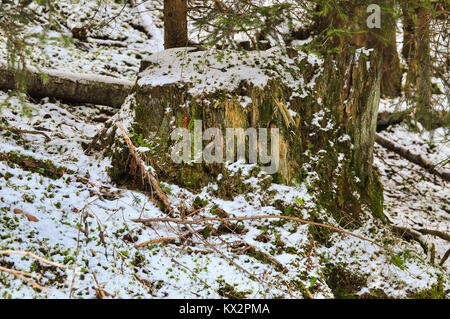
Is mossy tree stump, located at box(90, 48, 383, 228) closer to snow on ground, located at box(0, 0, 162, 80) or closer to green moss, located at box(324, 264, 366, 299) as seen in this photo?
green moss, located at box(324, 264, 366, 299)

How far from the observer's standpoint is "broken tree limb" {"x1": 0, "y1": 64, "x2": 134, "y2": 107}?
6.42 meters

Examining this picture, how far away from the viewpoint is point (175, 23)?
5578 millimetres

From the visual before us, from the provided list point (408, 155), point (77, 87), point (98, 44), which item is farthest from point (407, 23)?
point (98, 44)

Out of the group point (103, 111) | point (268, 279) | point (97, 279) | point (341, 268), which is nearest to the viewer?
point (97, 279)

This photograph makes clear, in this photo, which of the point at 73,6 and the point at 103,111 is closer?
the point at 103,111

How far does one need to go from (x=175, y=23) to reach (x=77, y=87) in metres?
2.36

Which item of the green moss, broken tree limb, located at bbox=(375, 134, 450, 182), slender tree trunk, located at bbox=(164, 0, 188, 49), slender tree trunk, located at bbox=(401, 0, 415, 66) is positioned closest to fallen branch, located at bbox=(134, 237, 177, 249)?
the green moss

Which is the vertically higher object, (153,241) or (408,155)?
(408,155)

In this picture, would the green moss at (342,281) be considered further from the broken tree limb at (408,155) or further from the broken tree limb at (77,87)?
the broken tree limb at (77,87)

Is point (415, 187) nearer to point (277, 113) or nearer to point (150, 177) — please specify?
point (277, 113)

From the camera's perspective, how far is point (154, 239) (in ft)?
12.9

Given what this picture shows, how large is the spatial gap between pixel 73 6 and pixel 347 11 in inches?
265

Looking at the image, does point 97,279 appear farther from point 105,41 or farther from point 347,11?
point 105,41
